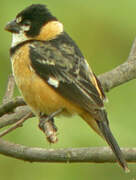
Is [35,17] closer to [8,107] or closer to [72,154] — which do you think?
[8,107]

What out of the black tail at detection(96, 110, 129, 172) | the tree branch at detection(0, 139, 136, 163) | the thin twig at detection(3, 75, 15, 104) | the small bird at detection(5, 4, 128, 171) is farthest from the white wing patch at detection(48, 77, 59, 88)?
the tree branch at detection(0, 139, 136, 163)

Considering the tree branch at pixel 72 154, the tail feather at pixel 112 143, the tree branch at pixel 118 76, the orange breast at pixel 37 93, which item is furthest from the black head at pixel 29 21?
the tree branch at pixel 72 154

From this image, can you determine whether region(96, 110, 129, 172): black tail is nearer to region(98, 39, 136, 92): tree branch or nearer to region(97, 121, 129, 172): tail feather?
region(97, 121, 129, 172): tail feather

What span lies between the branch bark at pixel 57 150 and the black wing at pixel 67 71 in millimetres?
182

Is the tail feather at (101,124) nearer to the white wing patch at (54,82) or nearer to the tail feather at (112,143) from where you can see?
the tail feather at (112,143)

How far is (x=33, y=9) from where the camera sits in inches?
198

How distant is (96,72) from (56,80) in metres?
0.71

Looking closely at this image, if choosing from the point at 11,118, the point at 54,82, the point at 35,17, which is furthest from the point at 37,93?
the point at 35,17

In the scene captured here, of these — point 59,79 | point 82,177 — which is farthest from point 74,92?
point 82,177

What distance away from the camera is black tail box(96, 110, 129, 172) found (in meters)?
3.97

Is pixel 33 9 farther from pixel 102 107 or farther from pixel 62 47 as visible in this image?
pixel 102 107

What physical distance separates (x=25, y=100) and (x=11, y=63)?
17.3 inches

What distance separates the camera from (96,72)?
5.33m

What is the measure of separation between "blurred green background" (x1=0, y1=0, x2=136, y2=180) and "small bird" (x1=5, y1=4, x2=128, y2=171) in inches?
5.6
